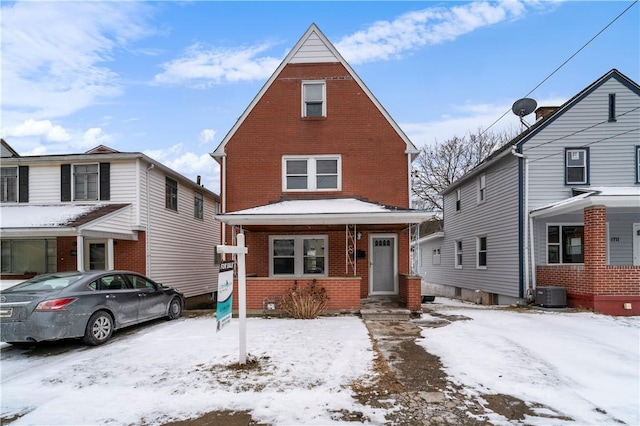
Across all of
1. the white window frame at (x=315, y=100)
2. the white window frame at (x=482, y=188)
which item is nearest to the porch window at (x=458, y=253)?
the white window frame at (x=482, y=188)

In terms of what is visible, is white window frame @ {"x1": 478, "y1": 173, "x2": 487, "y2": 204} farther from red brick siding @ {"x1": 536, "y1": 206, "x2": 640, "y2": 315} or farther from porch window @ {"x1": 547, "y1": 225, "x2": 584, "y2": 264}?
red brick siding @ {"x1": 536, "y1": 206, "x2": 640, "y2": 315}

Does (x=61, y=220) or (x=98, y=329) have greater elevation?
(x=61, y=220)

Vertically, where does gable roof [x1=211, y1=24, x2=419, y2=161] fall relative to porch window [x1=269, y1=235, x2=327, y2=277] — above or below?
above

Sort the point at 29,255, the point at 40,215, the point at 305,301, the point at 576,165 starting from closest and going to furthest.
→ the point at 305,301
the point at 40,215
the point at 576,165
the point at 29,255

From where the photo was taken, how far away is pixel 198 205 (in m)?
18.4

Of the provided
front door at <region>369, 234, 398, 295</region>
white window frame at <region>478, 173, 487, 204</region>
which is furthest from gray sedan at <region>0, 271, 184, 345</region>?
white window frame at <region>478, 173, 487, 204</region>

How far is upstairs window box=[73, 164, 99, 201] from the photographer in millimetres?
13531

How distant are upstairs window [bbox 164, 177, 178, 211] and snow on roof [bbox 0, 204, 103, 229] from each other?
257 centimetres

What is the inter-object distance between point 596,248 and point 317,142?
9151 mm

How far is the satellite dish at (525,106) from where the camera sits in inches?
638

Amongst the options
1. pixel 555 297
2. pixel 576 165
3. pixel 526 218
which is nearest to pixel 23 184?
pixel 526 218

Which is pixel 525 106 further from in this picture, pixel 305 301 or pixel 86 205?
pixel 86 205

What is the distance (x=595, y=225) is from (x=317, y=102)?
959 centimetres

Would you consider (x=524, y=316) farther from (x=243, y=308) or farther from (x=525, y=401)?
(x=243, y=308)
